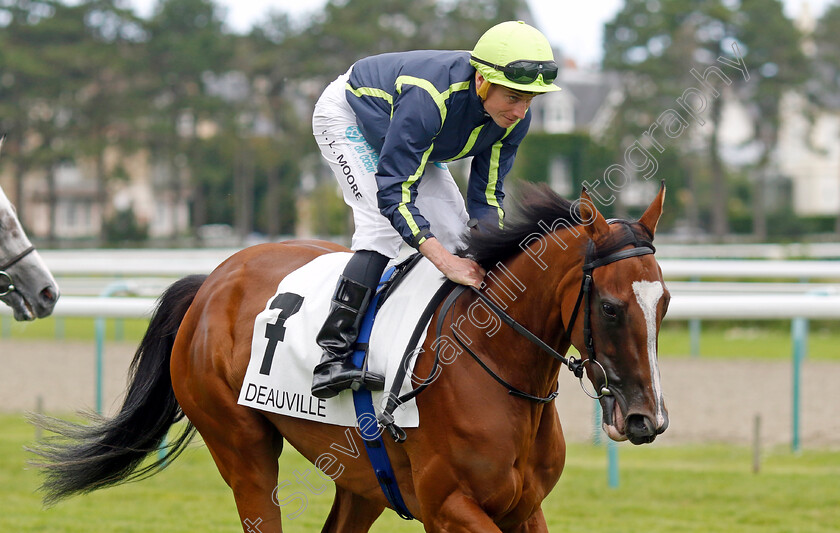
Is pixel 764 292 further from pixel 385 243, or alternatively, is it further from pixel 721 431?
pixel 385 243

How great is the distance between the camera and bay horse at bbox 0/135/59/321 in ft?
13.8

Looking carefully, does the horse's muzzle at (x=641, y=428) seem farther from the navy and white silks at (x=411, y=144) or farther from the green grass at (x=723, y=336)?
the green grass at (x=723, y=336)

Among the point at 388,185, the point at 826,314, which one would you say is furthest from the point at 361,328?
the point at 826,314

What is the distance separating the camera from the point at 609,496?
5227 mm

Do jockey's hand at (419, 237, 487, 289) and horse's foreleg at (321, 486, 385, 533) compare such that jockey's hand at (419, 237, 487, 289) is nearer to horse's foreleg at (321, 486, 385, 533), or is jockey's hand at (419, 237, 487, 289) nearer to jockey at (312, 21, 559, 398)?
jockey at (312, 21, 559, 398)

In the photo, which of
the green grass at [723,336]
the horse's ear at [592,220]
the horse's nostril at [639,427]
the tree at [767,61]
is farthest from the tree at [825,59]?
the horse's nostril at [639,427]

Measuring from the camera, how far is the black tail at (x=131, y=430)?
12.3 ft

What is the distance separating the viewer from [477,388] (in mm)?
2824

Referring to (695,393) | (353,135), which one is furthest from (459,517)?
(695,393)

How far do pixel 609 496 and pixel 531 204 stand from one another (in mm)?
2750

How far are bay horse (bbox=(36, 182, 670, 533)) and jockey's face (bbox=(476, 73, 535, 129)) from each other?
23 cm

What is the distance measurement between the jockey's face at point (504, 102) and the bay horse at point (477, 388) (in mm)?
228

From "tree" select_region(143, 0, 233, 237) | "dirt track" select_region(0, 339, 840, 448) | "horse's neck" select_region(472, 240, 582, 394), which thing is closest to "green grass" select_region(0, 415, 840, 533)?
"dirt track" select_region(0, 339, 840, 448)

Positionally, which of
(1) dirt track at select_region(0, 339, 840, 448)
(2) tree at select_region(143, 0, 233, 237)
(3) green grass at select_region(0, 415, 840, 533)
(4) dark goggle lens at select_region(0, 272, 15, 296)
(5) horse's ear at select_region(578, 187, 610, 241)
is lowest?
(2) tree at select_region(143, 0, 233, 237)
